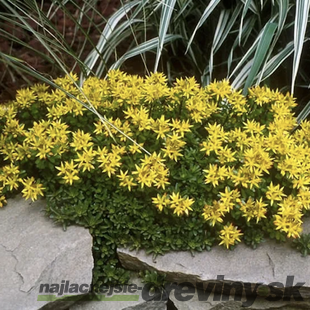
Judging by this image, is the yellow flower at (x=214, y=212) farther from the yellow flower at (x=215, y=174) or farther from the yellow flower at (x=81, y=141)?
the yellow flower at (x=81, y=141)

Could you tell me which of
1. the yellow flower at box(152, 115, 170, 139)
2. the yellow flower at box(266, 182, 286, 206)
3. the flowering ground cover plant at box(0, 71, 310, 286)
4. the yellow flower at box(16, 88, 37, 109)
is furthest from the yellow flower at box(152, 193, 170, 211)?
the yellow flower at box(16, 88, 37, 109)

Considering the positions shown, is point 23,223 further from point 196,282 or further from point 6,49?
point 6,49

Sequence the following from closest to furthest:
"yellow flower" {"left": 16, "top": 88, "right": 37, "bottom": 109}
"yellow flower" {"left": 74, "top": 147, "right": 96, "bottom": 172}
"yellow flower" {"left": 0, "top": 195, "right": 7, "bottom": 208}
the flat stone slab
Answer: 1. the flat stone slab
2. "yellow flower" {"left": 74, "top": 147, "right": 96, "bottom": 172}
3. "yellow flower" {"left": 0, "top": 195, "right": 7, "bottom": 208}
4. "yellow flower" {"left": 16, "top": 88, "right": 37, "bottom": 109}

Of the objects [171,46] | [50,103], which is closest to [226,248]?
[50,103]

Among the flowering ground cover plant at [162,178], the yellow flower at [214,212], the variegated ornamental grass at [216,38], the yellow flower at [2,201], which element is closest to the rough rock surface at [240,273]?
the flowering ground cover plant at [162,178]

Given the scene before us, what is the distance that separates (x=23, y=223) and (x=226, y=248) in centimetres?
78

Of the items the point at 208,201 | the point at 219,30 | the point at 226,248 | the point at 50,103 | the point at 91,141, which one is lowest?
the point at 226,248

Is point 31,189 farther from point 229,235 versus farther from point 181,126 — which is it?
point 229,235

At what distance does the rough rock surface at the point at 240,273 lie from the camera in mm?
1874

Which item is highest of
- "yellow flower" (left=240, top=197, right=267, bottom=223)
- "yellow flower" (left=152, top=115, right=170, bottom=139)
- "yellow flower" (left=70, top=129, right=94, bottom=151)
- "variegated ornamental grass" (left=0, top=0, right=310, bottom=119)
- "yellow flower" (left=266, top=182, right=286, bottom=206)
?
"variegated ornamental grass" (left=0, top=0, right=310, bottom=119)

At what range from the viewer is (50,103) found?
89.3 inches

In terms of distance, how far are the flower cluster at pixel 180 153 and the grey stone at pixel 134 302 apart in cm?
28

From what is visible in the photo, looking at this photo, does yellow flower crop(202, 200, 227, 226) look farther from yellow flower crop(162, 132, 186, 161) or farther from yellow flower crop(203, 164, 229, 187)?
yellow flower crop(162, 132, 186, 161)

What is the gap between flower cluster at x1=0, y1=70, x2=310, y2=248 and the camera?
1904 millimetres
